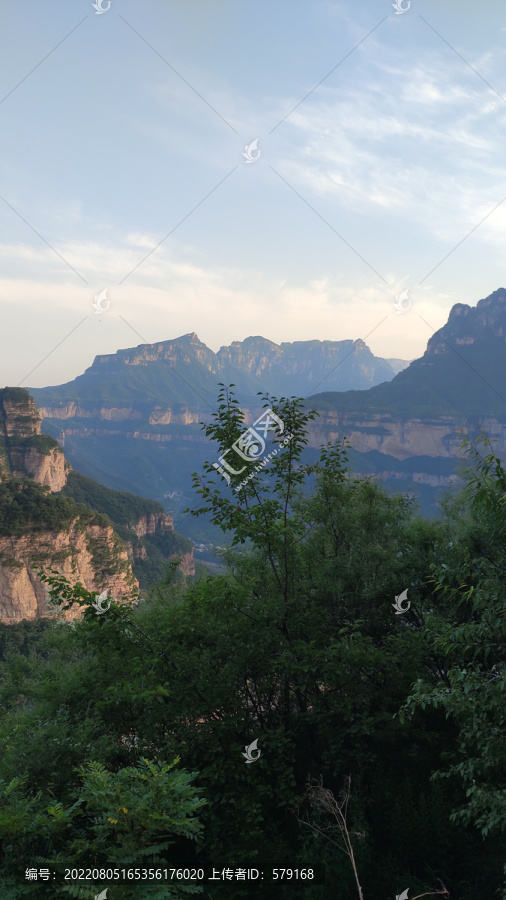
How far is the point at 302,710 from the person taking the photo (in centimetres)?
750

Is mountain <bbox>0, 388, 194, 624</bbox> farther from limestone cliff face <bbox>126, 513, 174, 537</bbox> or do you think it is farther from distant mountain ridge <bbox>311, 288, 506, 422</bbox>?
distant mountain ridge <bbox>311, 288, 506, 422</bbox>

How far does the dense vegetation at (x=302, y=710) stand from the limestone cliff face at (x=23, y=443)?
9847cm

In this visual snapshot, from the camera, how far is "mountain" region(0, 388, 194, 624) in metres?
66.4

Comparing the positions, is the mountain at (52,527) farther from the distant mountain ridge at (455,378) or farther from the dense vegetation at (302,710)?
the distant mountain ridge at (455,378)

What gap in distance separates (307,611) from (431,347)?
7650 inches

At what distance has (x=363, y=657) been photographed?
22.2 feet

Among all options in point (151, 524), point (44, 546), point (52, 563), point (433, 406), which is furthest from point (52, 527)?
point (433, 406)

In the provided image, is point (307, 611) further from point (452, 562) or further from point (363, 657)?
point (452, 562)

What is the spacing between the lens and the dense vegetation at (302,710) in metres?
6.41

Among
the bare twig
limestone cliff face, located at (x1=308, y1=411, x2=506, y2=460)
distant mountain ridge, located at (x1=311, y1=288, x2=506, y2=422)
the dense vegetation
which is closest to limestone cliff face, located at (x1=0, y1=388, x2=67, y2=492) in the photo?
limestone cliff face, located at (x1=308, y1=411, x2=506, y2=460)

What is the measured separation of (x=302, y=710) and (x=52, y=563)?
65708 millimetres

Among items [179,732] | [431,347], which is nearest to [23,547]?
[179,732]

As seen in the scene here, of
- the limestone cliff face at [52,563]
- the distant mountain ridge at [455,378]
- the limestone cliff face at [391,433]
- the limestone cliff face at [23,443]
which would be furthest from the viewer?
the distant mountain ridge at [455,378]

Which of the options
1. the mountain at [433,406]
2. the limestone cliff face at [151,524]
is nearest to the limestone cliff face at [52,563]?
the limestone cliff face at [151,524]
